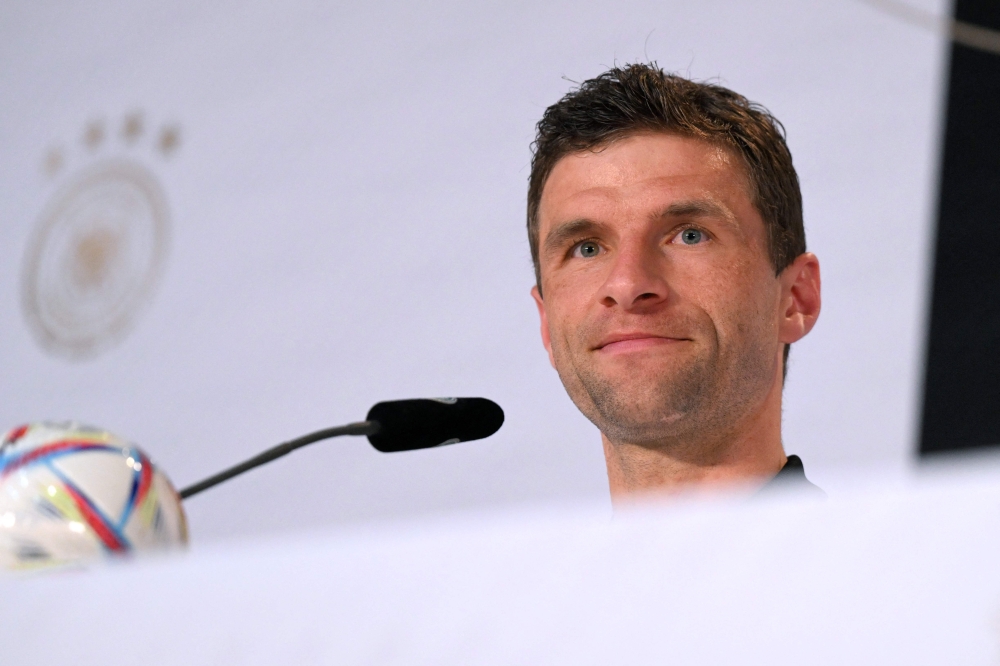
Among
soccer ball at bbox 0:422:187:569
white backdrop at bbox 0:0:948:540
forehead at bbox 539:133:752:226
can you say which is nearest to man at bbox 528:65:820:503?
forehead at bbox 539:133:752:226

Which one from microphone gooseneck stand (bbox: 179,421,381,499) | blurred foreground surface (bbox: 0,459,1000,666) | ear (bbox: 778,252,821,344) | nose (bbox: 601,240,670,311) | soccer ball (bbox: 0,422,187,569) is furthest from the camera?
ear (bbox: 778,252,821,344)

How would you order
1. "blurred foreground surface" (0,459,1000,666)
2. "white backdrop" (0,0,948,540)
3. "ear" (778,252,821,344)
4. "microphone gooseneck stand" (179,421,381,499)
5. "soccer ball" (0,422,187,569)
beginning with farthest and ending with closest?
"white backdrop" (0,0,948,540) → "ear" (778,252,821,344) → "microphone gooseneck stand" (179,421,381,499) → "soccer ball" (0,422,187,569) → "blurred foreground surface" (0,459,1000,666)

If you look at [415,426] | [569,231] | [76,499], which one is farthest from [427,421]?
[569,231]

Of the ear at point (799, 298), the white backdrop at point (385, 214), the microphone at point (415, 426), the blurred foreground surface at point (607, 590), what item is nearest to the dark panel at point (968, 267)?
the white backdrop at point (385, 214)

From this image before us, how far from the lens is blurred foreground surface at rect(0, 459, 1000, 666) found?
0.28m

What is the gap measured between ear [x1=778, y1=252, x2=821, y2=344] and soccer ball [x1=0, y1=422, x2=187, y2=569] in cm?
75

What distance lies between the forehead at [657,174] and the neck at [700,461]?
9.5 inches

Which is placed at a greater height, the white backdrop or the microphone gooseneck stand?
the white backdrop

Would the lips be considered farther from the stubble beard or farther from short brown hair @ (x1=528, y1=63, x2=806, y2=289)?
short brown hair @ (x1=528, y1=63, x2=806, y2=289)

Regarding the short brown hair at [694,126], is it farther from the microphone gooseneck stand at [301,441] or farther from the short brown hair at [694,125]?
the microphone gooseneck stand at [301,441]

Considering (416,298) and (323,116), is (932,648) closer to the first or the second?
(416,298)

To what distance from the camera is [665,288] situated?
1.16 meters

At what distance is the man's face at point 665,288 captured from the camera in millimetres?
1157

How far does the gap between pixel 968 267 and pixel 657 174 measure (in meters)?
0.45
